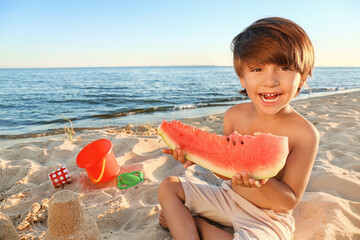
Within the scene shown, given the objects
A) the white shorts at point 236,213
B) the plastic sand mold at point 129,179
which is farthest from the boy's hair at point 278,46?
the plastic sand mold at point 129,179

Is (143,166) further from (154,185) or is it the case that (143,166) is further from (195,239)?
(195,239)

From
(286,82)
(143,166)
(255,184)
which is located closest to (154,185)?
(143,166)

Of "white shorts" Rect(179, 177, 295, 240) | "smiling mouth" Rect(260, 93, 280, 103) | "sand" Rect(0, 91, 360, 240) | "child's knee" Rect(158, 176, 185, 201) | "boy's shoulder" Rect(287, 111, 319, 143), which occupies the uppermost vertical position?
"smiling mouth" Rect(260, 93, 280, 103)

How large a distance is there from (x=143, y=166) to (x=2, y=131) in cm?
524

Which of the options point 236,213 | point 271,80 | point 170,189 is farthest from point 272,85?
point 170,189

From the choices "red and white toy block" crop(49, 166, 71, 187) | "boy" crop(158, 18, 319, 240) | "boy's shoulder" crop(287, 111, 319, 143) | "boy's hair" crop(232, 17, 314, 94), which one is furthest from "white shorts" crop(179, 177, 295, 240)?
"red and white toy block" crop(49, 166, 71, 187)

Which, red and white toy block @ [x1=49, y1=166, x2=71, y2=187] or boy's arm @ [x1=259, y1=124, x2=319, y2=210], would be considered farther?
red and white toy block @ [x1=49, y1=166, x2=71, y2=187]

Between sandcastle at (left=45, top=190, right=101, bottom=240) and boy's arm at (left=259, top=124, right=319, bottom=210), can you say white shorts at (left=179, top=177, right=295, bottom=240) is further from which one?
sandcastle at (left=45, top=190, right=101, bottom=240)

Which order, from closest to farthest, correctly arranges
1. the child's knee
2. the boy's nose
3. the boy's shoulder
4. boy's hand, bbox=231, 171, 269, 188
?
boy's hand, bbox=231, 171, 269, 188, the boy's nose, the boy's shoulder, the child's knee

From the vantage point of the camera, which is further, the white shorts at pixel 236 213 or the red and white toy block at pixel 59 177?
the red and white toy block at pixel 59 177

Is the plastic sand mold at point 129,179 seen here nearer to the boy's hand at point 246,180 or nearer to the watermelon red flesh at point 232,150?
the watermelon red flesh at point 232,150

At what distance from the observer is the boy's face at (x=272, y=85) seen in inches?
65.5

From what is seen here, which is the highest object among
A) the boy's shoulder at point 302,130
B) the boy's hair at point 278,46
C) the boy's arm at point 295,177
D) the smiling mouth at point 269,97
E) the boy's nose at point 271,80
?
the boy's hair at point 278,46

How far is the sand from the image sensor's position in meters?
2.05
